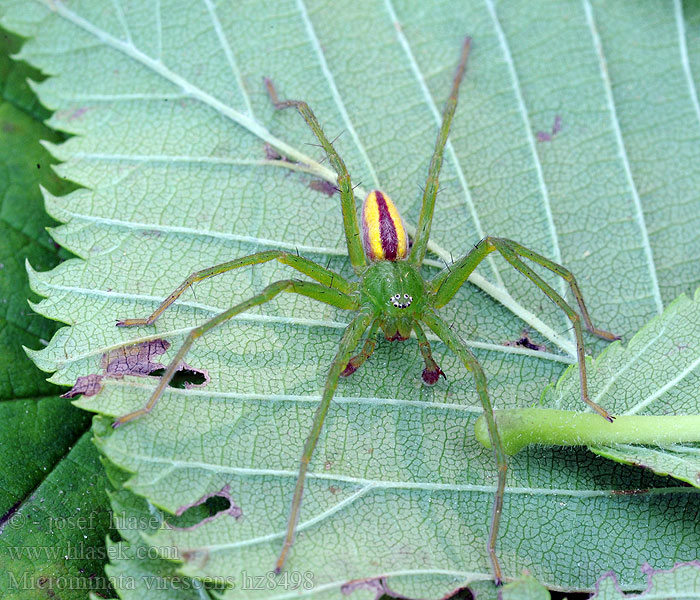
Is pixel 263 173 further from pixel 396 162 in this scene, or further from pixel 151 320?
pixel 151 320

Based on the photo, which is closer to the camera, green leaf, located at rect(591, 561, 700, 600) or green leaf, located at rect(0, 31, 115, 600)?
green leaf, located at rect(591, 561, 700, 600)

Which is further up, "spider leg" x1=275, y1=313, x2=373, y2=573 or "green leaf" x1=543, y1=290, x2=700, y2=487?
"green leaf" x1=543, y1=290, x2=700, y2=487

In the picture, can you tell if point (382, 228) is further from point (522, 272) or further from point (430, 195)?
point (522, 272)

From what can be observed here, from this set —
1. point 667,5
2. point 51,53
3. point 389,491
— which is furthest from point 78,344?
point 667,5

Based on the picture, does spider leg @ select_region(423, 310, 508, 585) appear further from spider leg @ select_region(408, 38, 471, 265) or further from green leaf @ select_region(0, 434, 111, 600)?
green leaf @ select_region(0, 434, 111, 600)

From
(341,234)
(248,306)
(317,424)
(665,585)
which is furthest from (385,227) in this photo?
(665,585)

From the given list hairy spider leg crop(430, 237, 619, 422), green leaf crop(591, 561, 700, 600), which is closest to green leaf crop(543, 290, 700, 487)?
hairy spider leg crop(430, 237, 619, 422)
